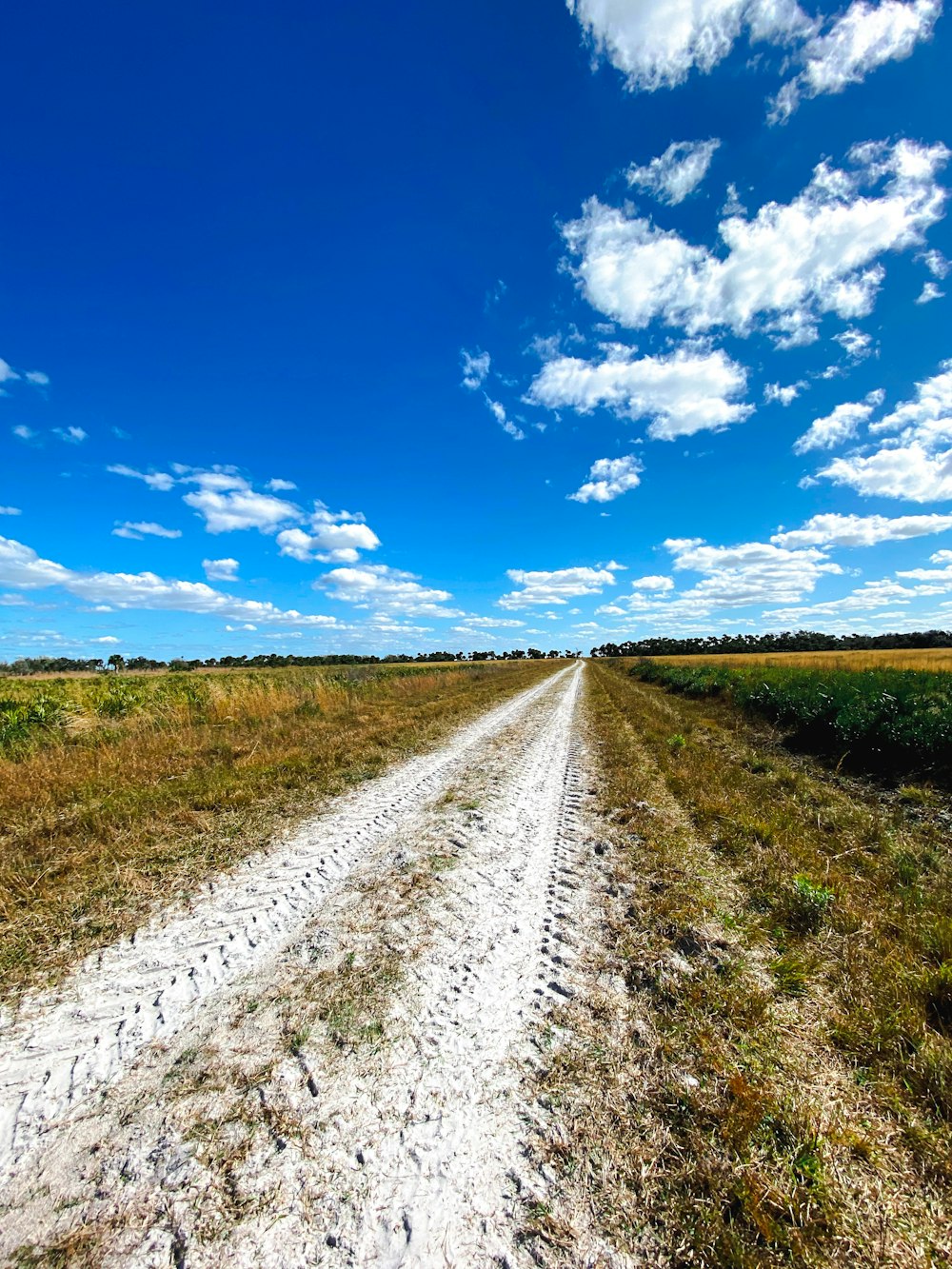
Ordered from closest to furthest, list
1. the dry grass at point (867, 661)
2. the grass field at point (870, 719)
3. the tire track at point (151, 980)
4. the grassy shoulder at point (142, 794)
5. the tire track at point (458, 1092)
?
1. the tire track at point (458, 1092)
2. the tire track at point (151, 980)
3. the grassy shoulder at point (142, 794)
4. the grass field at point (870, 719)
5. the dry grass at point (867, 661)

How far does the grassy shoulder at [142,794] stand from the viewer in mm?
4555

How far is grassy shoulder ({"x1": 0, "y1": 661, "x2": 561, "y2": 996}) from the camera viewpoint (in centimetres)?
455

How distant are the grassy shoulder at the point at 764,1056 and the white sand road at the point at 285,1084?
17.0 inches

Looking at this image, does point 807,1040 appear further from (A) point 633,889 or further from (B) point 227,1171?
(B) point 227,1171

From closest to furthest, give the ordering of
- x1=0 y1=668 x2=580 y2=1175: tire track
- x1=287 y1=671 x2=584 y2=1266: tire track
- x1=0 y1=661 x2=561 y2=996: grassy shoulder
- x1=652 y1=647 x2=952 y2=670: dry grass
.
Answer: x1=287 y1=671 x2=584 y2=1266: tire track < x1=0 y1=668 x2=580 y2=1175: tire track < x1=0 y1=661 x2=561 y2=996: grassy shoulder < x1=652 y1=647 x2=952 y2=670: dry grass

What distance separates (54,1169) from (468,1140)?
Answer: 6.66 feet

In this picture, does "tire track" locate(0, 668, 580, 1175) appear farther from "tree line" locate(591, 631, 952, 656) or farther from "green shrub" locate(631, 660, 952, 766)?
"tree line" locate(591, 631, 952, 656)

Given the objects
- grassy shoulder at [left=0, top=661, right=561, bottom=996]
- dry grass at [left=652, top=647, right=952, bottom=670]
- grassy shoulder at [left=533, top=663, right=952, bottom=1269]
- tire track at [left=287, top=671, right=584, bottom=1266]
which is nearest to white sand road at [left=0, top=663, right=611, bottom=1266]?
tire track at [left=287, top=671, right=584, bottom=1266]

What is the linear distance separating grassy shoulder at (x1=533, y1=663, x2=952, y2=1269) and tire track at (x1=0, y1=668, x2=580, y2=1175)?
2654 mm

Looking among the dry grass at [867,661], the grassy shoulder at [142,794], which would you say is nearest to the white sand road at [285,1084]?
the grassy shoulder at [142,794]

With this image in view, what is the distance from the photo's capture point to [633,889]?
5.03m

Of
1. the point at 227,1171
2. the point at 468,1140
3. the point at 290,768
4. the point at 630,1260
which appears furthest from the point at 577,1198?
the point at 290,768

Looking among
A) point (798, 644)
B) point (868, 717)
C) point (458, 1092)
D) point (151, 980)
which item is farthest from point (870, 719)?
point (798, 644)

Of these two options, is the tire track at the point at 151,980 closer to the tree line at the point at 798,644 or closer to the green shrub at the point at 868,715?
the green shrub at the point at 868,715
